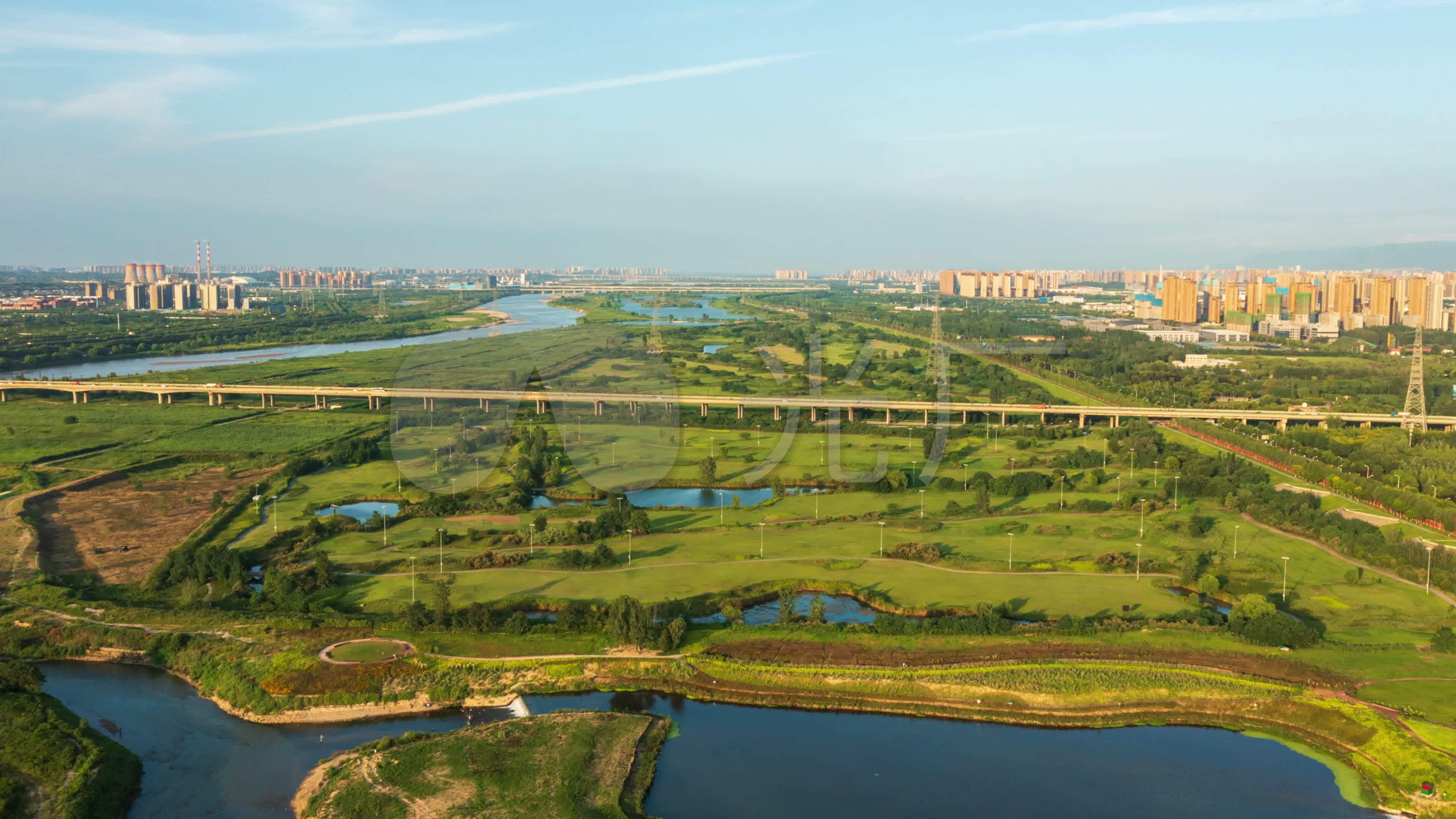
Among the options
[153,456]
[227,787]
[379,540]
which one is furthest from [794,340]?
[227,787]

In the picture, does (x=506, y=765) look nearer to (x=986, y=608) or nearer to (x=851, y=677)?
(x=851, y=677)

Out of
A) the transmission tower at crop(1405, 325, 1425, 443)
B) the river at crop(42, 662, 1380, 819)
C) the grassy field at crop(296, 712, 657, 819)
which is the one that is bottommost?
the river at crop(42, 662, 1380, 819)

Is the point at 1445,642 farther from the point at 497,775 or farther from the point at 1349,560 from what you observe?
the point at 497,775

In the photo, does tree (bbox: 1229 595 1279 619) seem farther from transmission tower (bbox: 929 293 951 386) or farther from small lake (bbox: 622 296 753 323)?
Result: small lake (bbox: 622 296 753 323)

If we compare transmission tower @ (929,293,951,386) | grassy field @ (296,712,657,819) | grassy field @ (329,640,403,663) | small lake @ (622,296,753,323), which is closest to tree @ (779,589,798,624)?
grassy field @ (296,712,657,819)

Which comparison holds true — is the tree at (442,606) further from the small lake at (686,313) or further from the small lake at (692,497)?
the small lake at (686,313)

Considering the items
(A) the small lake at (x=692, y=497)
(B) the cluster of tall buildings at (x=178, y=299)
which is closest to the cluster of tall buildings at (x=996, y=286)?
(B) the cluster of tall buildings at (x=178, y=299)
